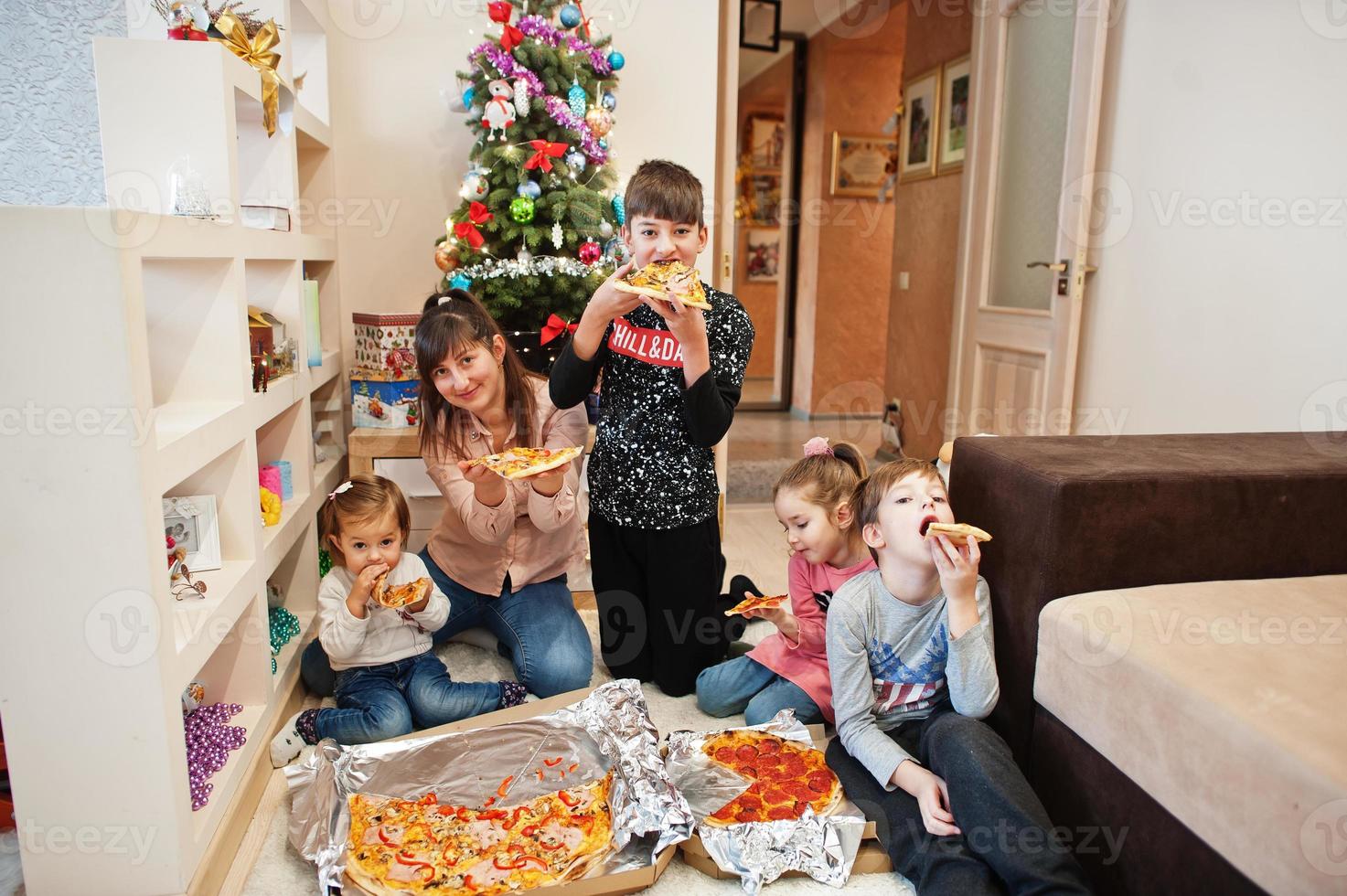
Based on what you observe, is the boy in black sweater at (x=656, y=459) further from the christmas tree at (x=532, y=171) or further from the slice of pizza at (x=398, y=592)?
the christmas tree at (x=532, y=171)

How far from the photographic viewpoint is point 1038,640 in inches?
66.1

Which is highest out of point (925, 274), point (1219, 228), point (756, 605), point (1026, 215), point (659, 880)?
point (1026, 215)

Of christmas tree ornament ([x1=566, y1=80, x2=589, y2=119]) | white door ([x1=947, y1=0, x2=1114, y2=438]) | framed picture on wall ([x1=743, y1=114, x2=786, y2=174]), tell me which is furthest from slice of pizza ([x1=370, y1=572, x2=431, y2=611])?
framed picture on wall ([x1=743, y1=114, x2=786, y2=174])

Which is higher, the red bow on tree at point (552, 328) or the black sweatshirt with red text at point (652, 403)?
the red bow on tree at point (552, 328)

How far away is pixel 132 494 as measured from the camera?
1.36 m

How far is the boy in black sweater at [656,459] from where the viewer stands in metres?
2.17

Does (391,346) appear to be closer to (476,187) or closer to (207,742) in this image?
(476,187)

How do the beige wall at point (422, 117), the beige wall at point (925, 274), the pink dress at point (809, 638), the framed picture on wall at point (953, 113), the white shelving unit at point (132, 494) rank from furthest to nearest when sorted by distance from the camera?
the beige wall at point (925, 274) → the framed picture on wall at point (953, 113) → the beige wall at point (422, 117) → the pink dress at point (809, 638) → the white shelving unit at point (132, 494)

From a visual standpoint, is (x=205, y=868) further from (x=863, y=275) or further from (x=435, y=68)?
(x=863, y=275)

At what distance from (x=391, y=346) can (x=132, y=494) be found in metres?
1.69

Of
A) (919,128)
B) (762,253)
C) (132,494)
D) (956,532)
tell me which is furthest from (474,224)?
(762,253)

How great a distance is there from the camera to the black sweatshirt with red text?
2.29 m

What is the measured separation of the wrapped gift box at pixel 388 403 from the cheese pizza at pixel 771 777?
1.66m

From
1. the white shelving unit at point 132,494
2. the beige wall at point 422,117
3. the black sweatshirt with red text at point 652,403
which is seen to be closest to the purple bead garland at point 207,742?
the white shelving unit at point 132,494
